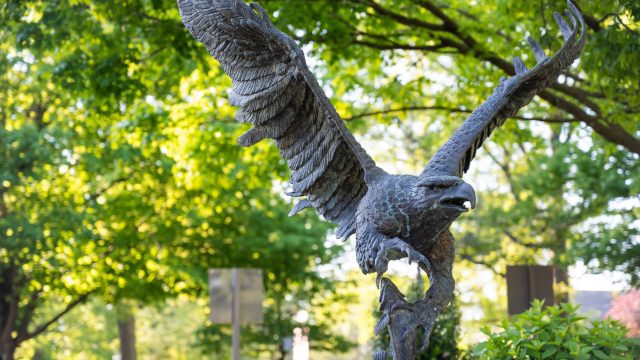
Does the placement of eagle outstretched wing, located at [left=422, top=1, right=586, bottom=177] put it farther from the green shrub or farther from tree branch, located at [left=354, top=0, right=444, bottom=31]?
tree branch, located at [left=354, top=0, right=444, bottom=31]

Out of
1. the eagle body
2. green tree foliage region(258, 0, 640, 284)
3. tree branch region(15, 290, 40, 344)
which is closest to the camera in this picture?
the eagle body

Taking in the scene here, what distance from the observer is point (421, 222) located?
5.18 meters

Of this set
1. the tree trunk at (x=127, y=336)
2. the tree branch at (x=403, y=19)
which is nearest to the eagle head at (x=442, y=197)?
the tree branch at (x=403, y=19)

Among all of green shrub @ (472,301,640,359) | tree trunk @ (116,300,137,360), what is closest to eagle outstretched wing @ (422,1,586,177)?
green shrub @ (472,301,640,359)

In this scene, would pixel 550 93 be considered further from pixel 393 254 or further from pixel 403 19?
pixel 393 254

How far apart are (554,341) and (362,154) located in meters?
2.83

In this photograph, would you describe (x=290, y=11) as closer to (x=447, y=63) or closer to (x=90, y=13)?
(x=90, y=13)

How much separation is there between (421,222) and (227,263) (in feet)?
49.0

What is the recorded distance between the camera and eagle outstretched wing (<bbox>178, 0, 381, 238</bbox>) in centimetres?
558

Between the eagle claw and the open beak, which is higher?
the open beak

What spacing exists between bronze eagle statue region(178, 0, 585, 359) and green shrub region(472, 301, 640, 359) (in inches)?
73.2

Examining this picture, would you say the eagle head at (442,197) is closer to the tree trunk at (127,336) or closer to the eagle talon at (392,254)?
the eagle talon at (392,254)

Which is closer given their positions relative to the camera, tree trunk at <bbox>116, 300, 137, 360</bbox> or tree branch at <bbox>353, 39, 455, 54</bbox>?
tree branch at <bbox>353, 39, 455, 54</bbox>


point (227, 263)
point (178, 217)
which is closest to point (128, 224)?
point (178, 217)
